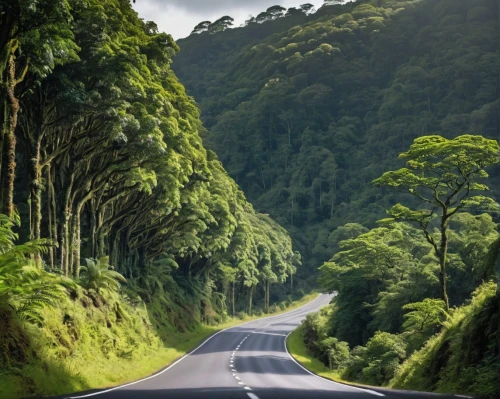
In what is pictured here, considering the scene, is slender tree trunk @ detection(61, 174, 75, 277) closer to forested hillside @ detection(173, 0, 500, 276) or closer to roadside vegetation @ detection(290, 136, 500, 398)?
roadside vegetation @ detection(290, 136, 500, 398)

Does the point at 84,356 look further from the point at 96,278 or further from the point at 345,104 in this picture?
the point at 345,104

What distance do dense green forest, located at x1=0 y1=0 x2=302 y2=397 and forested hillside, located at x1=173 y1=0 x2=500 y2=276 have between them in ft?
243

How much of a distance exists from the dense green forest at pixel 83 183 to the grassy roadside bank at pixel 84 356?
0.07 m

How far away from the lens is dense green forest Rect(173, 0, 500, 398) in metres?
32.3

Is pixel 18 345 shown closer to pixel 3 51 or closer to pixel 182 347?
pixel 3 51

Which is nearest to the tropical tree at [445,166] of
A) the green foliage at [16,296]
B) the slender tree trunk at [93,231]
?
the slender tree trunk at [93,231]

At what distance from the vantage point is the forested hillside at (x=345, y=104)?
404 feet

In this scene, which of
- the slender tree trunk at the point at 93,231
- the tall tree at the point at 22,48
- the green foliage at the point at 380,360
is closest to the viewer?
the tall tree at the point at 22,48

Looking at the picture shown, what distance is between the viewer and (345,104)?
495 feet

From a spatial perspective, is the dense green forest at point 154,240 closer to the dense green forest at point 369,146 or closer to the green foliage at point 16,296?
the green foliage at point 16,296

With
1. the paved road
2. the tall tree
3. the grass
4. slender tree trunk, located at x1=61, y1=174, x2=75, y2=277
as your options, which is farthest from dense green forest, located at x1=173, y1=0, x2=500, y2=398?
the tall tree

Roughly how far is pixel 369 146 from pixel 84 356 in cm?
11597

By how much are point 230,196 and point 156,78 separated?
2501 cm

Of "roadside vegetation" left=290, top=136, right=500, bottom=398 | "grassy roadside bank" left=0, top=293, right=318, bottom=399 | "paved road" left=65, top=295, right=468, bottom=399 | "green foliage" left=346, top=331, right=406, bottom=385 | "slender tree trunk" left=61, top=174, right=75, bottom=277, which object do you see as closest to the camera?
"grassy roadside bank" left=0, top=293, right=318, bottom=399
